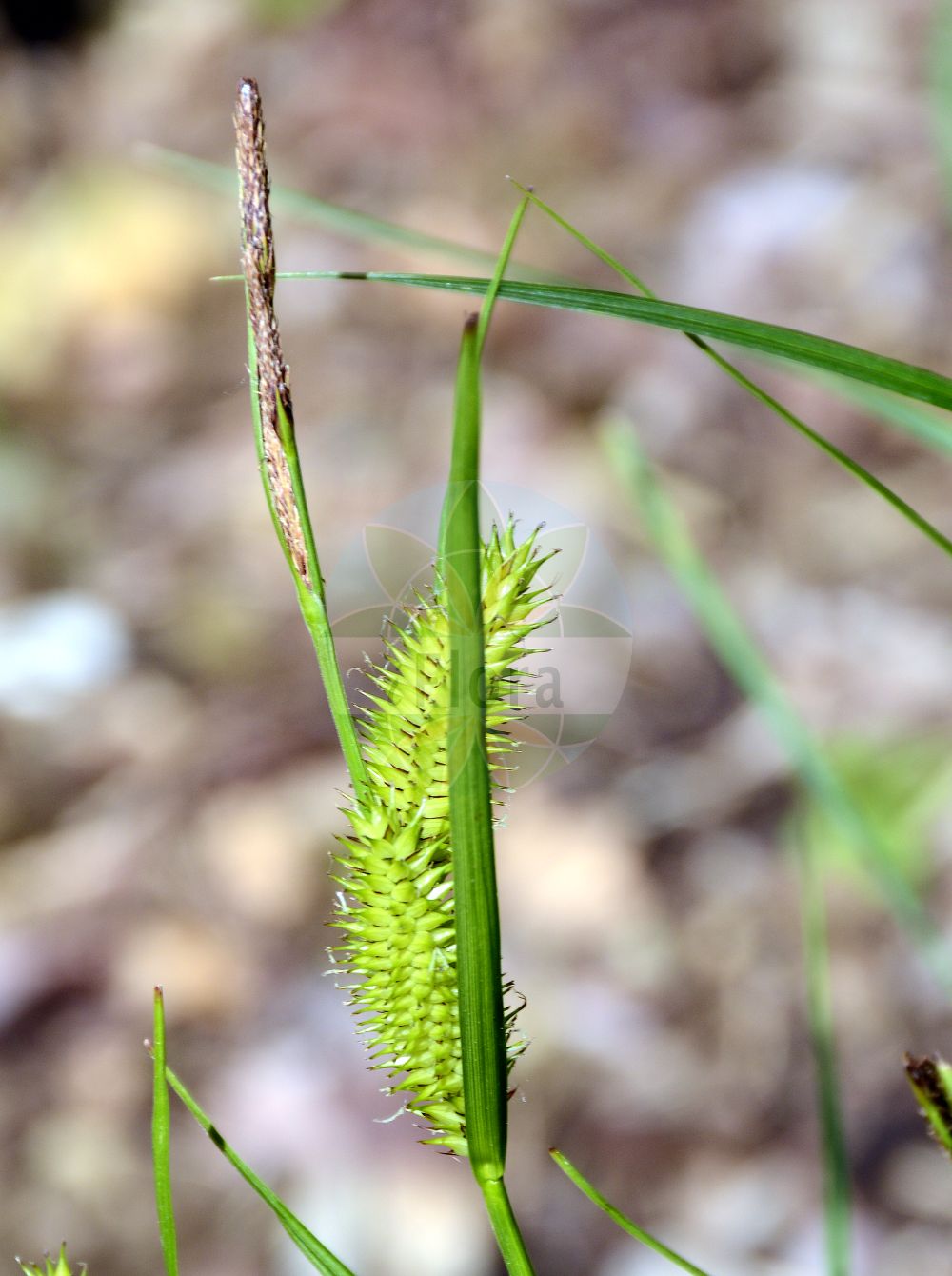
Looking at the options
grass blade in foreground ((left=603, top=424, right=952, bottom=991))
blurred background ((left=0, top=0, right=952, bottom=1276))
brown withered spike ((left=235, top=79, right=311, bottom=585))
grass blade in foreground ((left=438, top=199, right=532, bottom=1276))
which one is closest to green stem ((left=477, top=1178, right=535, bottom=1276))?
grass blade in foreground ((left=438, top=199, right=532, bottom=1276))

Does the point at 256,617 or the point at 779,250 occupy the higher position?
the point at 779,250

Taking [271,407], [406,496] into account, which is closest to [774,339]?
[271,407]

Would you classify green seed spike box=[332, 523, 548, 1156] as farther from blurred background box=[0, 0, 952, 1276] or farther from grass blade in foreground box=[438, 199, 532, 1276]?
blurred background box=[0, 0, 952, 1276]

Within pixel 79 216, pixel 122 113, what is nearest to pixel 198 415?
pixel 79 216

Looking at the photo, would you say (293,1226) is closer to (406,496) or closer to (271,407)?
(271,407)

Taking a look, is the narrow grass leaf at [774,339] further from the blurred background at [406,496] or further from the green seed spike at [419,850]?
the blurred background at [406,496]

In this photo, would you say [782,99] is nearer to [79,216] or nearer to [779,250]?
[779,250]
